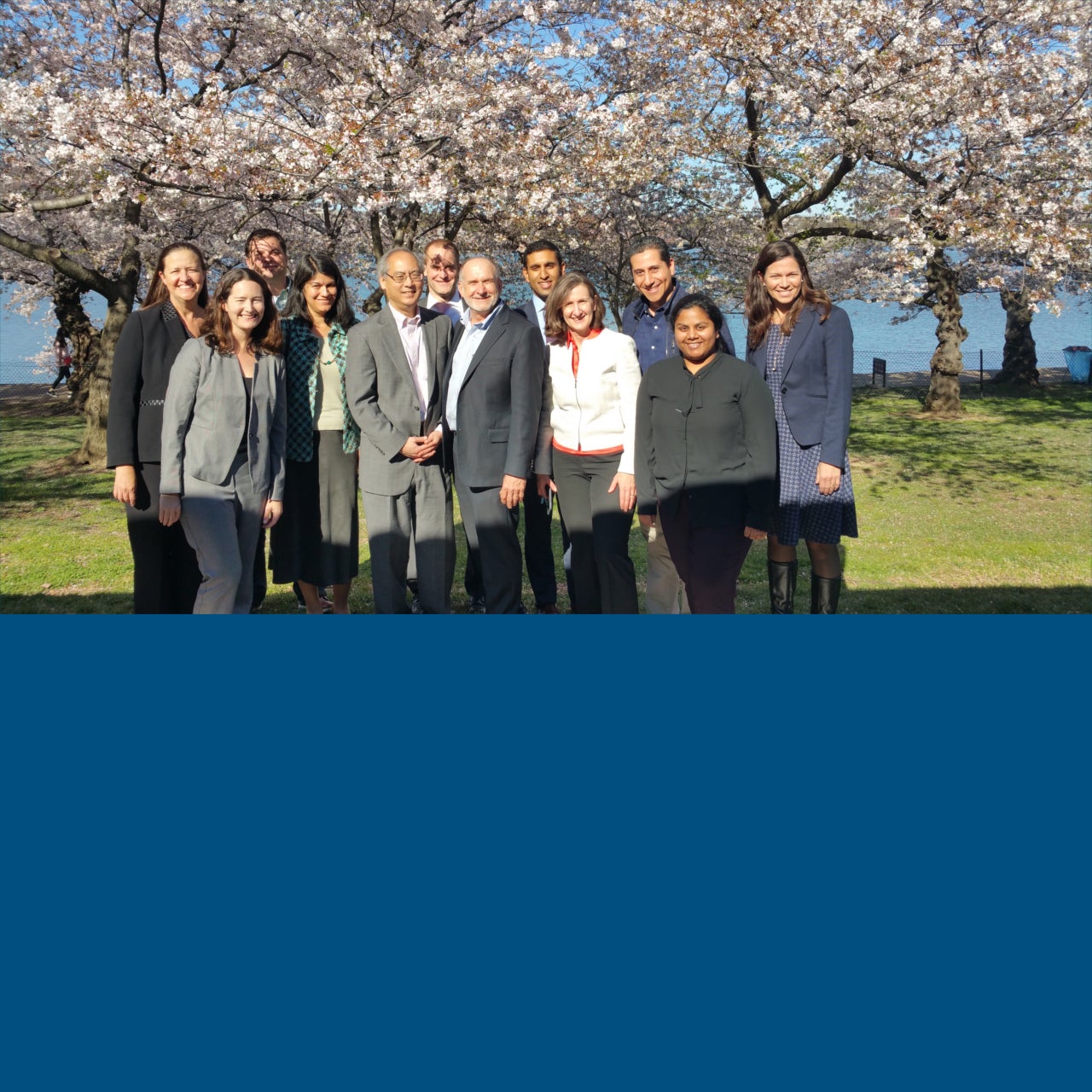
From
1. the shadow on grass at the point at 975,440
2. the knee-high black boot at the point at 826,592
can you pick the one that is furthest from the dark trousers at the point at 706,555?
the shadow on grass at the point at 975,440

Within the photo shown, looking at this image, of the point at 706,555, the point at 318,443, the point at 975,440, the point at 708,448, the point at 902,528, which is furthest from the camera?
the point at 975,440

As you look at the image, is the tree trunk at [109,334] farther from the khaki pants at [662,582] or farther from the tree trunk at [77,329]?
the khaki pants at [662,582]

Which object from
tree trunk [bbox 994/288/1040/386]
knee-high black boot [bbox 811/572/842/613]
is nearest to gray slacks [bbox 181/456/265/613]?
knee-high black boot [bbox 811/572/842/613]

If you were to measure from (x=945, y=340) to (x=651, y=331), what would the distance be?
14.2 m

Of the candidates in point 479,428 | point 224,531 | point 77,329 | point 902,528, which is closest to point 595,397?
point 479,428

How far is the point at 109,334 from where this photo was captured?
39.7 ft

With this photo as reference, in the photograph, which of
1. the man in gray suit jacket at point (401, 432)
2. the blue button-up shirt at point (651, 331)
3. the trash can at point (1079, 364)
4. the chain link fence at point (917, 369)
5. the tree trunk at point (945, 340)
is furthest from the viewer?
the chain link fence at point (917, 369)

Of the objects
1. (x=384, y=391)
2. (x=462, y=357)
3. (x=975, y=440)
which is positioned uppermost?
(x=462, y=357)

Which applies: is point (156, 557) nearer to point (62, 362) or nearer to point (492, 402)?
point (492, 402)

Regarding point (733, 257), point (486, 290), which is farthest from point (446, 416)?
point (733, 257)

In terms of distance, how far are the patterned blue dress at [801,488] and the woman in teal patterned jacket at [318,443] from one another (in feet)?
6.00

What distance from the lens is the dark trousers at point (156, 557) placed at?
13.6 ft

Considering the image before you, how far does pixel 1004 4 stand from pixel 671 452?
1109cm

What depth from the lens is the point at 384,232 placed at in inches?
537
